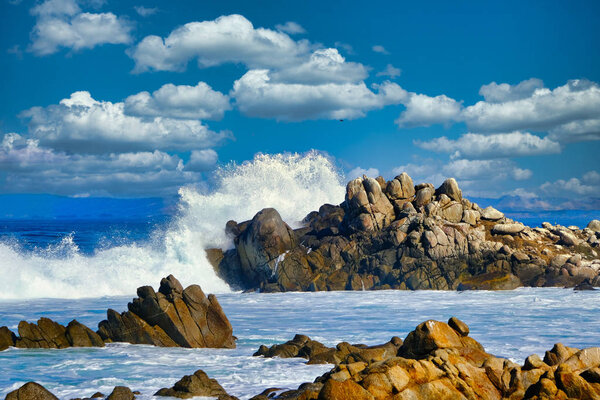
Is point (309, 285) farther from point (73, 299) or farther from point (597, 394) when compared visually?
point (597, 394)

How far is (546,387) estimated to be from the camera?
437 inches

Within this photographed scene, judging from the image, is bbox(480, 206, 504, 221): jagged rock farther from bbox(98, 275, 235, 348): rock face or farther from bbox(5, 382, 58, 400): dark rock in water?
bbox(5, 382, 58, 400): dark rock in water

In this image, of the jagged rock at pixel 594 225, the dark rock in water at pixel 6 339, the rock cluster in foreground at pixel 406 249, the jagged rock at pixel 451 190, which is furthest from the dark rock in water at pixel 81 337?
the jagged rock at pixel 594 225

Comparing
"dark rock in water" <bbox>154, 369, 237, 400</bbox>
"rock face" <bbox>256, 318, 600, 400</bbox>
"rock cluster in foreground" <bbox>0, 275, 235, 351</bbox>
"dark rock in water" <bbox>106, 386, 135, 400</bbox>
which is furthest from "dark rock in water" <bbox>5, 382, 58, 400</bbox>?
"rock cluster in foreground" <bbox>0, 275, 235, 351</bbox>

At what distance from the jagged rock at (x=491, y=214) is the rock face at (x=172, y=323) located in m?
25.0

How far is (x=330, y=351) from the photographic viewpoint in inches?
694

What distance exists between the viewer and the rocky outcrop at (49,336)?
67.1 ft

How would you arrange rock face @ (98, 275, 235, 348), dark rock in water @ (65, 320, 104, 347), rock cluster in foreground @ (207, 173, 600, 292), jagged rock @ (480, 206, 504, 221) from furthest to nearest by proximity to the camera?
jagged rock @ (480, 206, 504, 221), rock cluster in foreground @ (207, 173, 600, 292), rock face @ (98, 275, 235, 348), dark rock in water @ (65, 320, 104, 347)

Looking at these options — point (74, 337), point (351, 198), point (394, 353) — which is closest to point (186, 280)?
point (351, 198)

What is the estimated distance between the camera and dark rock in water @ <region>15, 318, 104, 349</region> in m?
20.5

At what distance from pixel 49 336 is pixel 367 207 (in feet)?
77.4

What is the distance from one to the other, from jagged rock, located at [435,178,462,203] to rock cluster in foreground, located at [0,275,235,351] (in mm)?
23642

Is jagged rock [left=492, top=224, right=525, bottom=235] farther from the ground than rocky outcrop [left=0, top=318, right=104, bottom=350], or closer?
farther from the ground

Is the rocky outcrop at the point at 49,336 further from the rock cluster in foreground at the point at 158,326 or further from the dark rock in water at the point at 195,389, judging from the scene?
the dark rock in water at the point at 195,389
